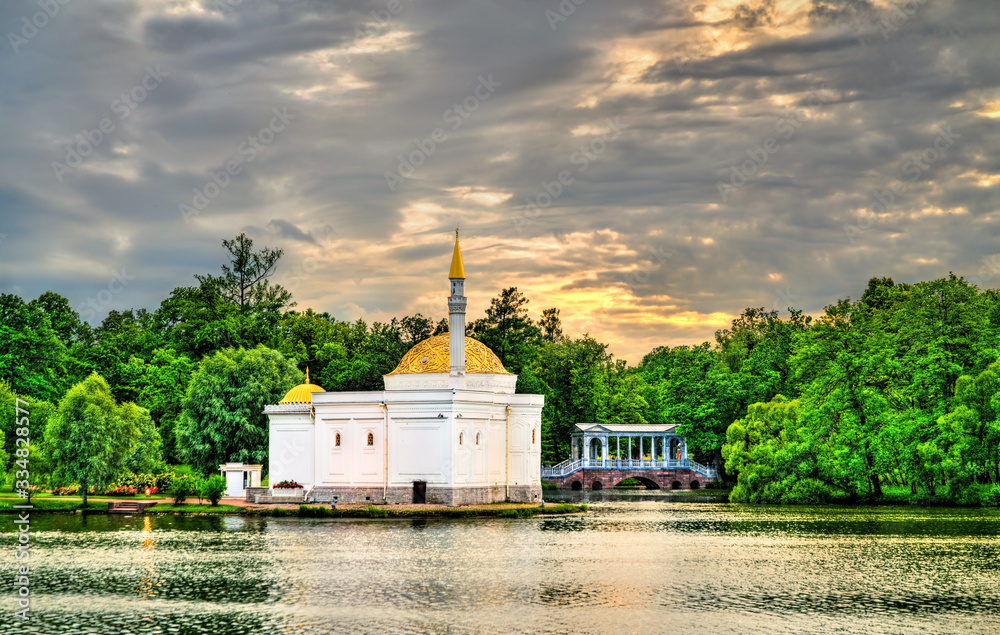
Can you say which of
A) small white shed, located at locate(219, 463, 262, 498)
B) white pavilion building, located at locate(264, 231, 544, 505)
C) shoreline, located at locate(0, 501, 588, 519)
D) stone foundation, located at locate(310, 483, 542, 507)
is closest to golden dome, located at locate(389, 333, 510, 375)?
white pavilion building, located at locate(264, 231, 544, 505)

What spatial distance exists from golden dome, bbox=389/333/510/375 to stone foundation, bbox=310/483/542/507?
22.9 feet

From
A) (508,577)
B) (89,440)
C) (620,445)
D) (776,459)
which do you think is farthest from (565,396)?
(508,577)

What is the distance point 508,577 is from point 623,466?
6030 centimetres

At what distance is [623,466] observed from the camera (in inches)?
3494

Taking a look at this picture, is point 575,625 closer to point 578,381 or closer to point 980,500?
point 980,500

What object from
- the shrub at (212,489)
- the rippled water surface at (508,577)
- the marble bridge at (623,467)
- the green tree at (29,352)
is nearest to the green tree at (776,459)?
the rippled water surface at (508,577)

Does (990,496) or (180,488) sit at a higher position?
(180,488)

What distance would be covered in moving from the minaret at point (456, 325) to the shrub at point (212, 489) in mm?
13266

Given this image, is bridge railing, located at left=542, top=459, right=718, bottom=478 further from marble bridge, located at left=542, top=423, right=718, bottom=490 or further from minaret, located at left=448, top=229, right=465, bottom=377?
minaret, located at left=448, top=229, right=465, bottom=377

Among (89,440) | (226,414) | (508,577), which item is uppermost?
(226,414)

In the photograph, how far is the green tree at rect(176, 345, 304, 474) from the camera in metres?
65.8

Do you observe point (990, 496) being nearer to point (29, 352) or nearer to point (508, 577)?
point (508, 577)

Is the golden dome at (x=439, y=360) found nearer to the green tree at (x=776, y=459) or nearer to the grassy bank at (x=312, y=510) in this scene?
the grassy bank at (x=312, y=510)

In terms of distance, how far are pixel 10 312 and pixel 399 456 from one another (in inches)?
1371
